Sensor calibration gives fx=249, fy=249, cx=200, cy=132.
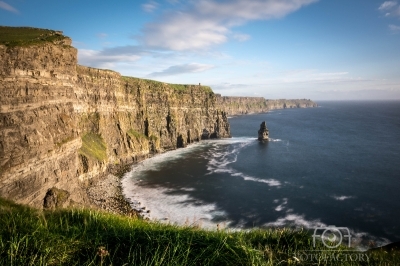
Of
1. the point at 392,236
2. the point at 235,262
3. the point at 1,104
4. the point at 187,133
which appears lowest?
the point at 392,236

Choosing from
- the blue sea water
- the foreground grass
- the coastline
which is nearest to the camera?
the foreground grass

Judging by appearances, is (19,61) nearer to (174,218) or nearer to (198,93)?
(174,218)

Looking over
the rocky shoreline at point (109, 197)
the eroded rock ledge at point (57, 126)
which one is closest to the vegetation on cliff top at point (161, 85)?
the eroded rock ledge at point (57, 126)

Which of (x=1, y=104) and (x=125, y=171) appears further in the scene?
(x=125, y=171)

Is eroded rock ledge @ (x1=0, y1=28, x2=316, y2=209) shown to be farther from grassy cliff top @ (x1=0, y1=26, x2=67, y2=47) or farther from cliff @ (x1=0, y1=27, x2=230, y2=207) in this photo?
grassy cliff top @ (x1=0, y1=26, x2=67, y2=47)

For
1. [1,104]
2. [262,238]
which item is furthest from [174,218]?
[262,238]

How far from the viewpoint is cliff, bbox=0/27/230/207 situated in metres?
25.2

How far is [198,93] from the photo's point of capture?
11356 centimetres

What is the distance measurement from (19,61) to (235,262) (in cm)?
3204

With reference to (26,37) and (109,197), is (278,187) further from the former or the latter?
(26,37)

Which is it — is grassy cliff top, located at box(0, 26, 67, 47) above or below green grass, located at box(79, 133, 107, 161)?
above

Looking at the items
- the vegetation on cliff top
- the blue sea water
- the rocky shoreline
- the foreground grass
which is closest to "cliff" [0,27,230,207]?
the rocky shoreline

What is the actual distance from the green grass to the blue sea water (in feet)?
27.9

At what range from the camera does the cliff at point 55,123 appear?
25.2 meters
